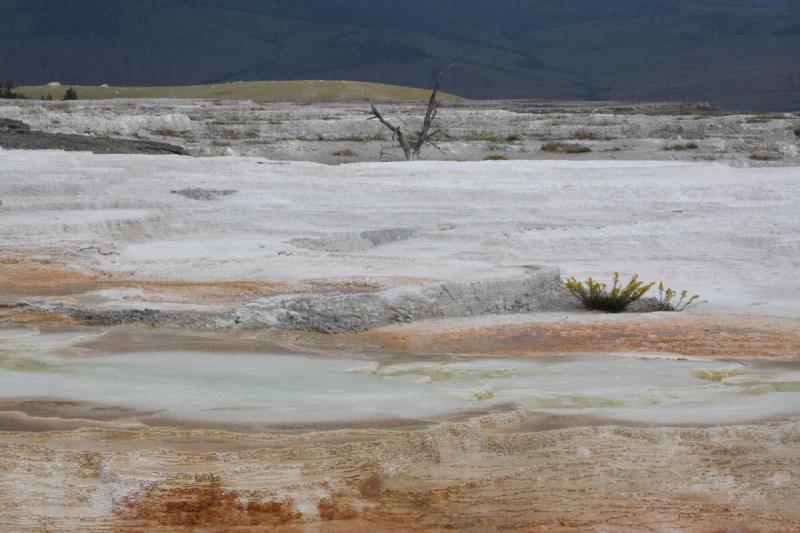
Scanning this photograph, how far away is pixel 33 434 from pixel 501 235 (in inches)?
297

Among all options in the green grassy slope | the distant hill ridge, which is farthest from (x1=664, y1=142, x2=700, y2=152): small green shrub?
the distant hill ridge

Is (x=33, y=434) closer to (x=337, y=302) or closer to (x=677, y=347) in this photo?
(x=337, y=302)

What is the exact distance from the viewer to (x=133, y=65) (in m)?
135

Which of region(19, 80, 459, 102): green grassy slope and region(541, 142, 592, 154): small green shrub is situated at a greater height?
region(19, 80, 459, 102): green grassy slope

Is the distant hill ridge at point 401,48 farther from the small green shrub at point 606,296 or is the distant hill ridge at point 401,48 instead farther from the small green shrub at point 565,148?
the small green shrub at point 606,296

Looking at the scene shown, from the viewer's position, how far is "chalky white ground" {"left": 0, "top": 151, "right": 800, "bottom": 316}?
10.0m

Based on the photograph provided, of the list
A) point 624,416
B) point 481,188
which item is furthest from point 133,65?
point 624,416

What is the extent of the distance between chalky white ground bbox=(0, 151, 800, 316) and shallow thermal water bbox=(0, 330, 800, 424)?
8.26 feet

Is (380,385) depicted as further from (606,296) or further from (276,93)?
(276,93)

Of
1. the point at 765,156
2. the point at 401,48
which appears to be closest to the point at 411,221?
the point at 765,156

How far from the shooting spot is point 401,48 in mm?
138375

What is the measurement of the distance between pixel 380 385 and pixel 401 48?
445 ft

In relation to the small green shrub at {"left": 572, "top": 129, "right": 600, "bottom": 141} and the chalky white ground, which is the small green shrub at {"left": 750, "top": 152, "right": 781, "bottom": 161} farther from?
the chalky white ground

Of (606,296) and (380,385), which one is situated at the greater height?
(606,296)
